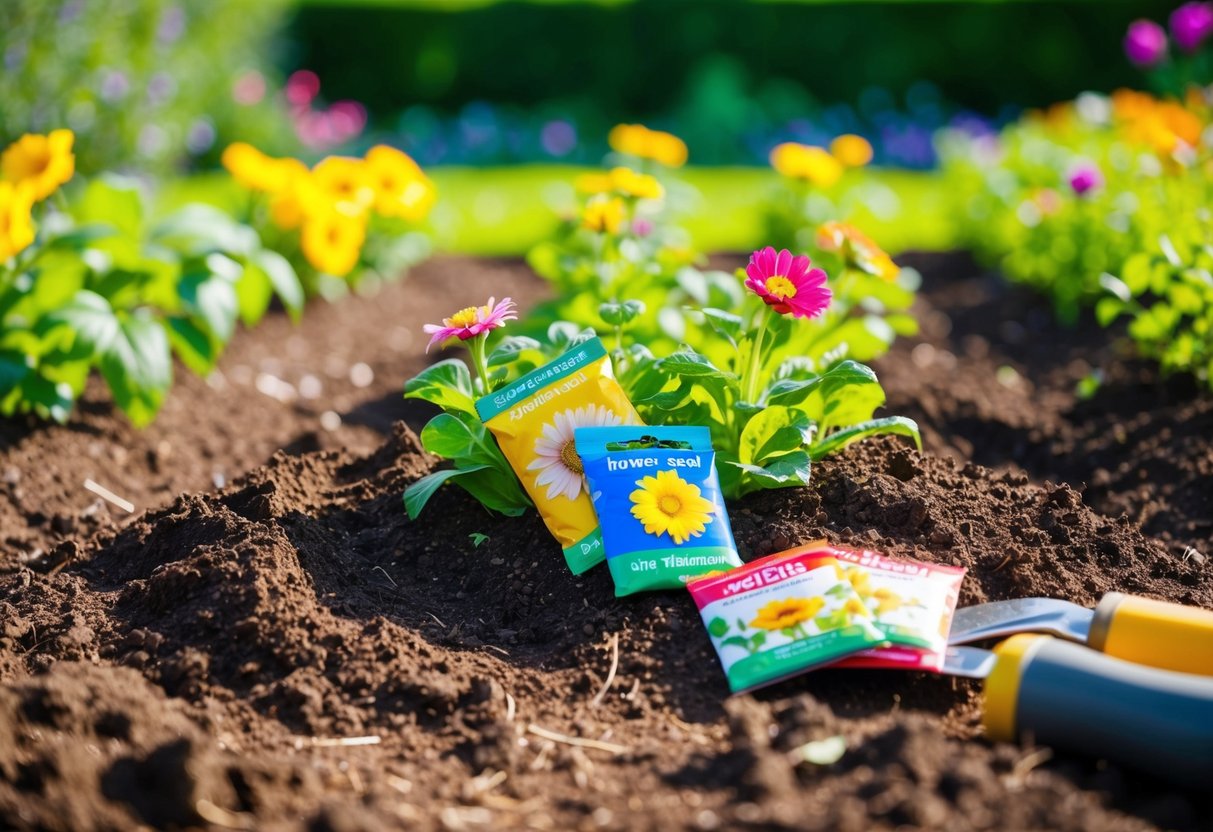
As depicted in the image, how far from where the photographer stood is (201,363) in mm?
3883

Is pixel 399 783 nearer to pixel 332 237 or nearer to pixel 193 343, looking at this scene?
pixel 193 343

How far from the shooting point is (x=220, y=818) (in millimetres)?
1810

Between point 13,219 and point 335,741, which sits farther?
point 13,219

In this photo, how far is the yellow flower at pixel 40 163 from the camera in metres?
3.41

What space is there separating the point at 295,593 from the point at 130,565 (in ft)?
1.84

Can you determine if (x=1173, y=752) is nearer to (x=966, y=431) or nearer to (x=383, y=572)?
(x=383, y=572)

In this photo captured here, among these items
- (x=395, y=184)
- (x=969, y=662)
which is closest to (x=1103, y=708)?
(x=969, y=662)

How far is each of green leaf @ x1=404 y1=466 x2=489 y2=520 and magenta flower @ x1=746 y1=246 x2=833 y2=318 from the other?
0.76m

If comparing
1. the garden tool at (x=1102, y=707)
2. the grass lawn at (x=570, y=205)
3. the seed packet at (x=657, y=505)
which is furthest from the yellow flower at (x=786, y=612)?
the grass lawn at (x=570, y=205)

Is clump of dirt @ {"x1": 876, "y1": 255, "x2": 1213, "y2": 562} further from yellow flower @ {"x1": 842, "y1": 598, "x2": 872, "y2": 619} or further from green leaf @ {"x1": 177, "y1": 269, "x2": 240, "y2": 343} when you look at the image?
green leaf @ {"x1": 177, "y1": 269, "x2": 240, "y2": 343}

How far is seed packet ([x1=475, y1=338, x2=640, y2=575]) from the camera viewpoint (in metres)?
2.61

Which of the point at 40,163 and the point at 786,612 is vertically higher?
the point at 40,163

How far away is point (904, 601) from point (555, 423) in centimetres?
84

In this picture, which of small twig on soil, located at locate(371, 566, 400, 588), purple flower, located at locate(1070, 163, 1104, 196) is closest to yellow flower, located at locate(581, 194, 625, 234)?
small twig on soil, located at locate(371, 566, 400, 588)
